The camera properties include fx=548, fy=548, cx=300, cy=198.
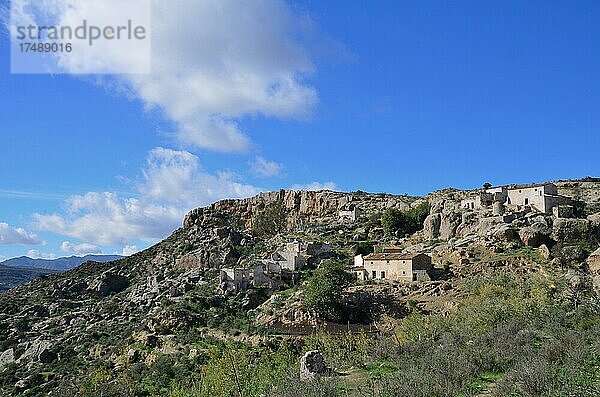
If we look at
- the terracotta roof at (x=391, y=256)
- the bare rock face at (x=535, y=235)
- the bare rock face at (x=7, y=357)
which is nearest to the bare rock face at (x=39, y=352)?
the bare rock face at (x=7, y=357)

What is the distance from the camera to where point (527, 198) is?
41531 millimetres

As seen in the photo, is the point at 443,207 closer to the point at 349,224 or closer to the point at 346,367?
the point at 349,224

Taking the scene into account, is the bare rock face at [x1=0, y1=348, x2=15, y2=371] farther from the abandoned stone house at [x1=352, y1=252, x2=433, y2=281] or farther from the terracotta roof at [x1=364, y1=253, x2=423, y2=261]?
the terracotta roof at [x1=364, y1=253, x2=423, y2=261]

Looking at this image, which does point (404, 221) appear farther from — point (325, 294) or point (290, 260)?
point (325, 294)

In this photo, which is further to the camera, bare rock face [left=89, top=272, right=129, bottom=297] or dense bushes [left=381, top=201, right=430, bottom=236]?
bare rock face [left=89, top=272, right=129, bottom=297]

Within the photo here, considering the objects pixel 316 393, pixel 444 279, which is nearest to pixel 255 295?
pixel 444 279

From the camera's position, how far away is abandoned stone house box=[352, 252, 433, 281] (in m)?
34.5

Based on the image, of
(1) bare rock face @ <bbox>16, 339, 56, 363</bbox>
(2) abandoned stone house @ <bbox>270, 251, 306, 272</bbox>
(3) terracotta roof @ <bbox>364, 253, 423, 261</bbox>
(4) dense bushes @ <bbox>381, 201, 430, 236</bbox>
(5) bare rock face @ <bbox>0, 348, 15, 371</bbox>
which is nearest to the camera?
(3) terracotta roof @ <bbox>364, 253, 423, 261</bbox>

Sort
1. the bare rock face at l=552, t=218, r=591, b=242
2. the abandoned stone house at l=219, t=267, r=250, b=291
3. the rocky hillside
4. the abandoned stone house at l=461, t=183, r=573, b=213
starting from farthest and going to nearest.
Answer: the abandoned stone house at l=461, t=183, r=573, b=213, the abandoned stone house at l=219, t=267, r=250, b=291, the bare rock face at l=552, t=218, r=591, b=242, the rocky hillside

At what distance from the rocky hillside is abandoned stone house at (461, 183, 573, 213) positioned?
5.04ft

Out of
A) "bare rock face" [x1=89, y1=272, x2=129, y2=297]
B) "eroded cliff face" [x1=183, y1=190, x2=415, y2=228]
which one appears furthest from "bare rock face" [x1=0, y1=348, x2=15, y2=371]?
"eroded cliff face" [x1=183, y1=190, x2=415, y2=228]

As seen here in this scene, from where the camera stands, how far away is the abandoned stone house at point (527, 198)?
39938mm

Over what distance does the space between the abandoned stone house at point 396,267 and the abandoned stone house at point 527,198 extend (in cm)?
1037

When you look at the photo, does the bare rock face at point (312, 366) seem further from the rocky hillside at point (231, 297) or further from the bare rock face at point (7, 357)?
the bare rock face at point (7, 357)
